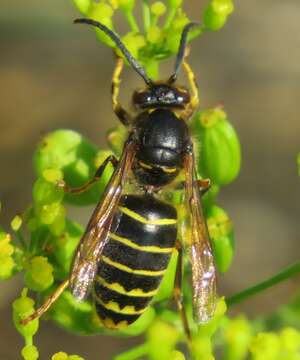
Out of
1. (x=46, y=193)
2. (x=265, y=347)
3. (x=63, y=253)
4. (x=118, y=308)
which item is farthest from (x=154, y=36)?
(x=265, y=347)

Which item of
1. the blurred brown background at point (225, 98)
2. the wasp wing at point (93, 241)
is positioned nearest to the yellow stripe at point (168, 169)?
the wasp wing at point (93, 241)

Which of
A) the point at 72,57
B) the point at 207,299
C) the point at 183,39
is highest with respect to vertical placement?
the point at 183,39

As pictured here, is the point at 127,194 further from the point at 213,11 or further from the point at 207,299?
the point at 213,11

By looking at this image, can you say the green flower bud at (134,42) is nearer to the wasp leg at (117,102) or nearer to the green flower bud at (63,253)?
the wasp leg at (117,102)

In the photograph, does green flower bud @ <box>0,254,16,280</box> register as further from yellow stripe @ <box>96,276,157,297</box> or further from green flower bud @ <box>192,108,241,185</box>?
green flower bud @ <box>192,108,241,185</box>

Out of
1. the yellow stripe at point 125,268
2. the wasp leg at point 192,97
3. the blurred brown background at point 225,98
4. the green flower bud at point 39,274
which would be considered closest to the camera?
the yellow stripe at point 125,268

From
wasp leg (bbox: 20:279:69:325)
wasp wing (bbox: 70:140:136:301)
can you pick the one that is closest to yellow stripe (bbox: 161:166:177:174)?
wasp wing (bbox: 70:140:136:301)

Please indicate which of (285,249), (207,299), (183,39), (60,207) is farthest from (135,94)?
(285,249)
